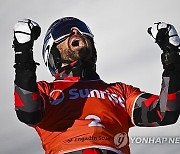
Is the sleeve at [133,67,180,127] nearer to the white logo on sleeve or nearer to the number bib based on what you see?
the number bib

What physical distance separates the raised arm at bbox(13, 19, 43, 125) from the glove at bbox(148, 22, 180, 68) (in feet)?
2.83

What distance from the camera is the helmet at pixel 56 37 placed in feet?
21.0

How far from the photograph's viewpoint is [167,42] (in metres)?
5.61

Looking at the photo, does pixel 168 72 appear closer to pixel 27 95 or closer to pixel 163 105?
pixel 163 105

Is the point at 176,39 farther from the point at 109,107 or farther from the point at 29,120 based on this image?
the point at 29,120

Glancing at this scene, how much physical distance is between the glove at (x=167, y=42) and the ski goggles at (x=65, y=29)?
0.95 m

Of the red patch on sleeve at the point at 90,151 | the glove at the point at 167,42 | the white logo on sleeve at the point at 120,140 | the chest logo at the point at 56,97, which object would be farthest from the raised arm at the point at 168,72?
the chest logo at the point at 56,97

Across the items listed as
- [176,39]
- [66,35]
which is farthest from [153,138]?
[176,39]

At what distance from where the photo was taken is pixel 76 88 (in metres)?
6.09

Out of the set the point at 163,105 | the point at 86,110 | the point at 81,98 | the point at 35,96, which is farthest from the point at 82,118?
Result: the point at 163,105

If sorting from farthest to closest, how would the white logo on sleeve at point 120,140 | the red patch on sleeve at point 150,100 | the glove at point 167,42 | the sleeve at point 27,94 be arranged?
the red patch on sleeve at point 150,100 < the white logo on sleeve at point 120,140 < the glove at point 167,42 < the sleeve at point 27,94

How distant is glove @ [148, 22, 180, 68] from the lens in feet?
18.3

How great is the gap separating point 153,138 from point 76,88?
2.84 metres

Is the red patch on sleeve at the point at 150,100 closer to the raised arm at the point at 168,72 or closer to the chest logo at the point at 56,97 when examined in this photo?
the raised arm at the point at 168,72
